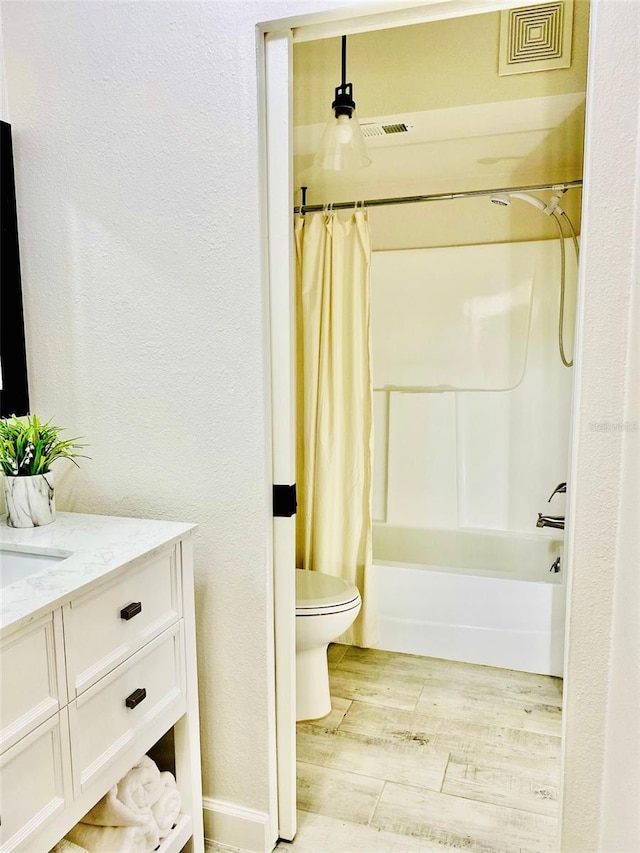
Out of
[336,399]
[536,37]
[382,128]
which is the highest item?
[536,37]

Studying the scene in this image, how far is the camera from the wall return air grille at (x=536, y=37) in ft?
6.22

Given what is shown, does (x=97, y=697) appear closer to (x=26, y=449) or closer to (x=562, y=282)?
(x=26, y=449)

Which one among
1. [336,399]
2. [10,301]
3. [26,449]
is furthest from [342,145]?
[26,449]

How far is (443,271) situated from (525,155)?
0.67 m

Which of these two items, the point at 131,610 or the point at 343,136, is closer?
the point at 131,610

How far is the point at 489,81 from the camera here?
2.10 m

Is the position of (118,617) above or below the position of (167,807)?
above

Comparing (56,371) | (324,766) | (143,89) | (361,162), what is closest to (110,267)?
(56,371)

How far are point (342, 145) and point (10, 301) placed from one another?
1145 millimetres

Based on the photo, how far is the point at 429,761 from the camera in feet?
6.54

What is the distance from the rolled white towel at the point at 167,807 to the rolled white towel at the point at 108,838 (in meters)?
0.09

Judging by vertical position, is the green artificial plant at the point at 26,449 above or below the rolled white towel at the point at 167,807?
above

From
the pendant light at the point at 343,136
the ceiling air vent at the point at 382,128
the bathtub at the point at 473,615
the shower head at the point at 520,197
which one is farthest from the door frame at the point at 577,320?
the shower head at the point at 520,197

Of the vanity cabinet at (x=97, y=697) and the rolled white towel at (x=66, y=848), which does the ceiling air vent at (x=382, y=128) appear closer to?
the vanity cabinet at (x=97, y=697)
